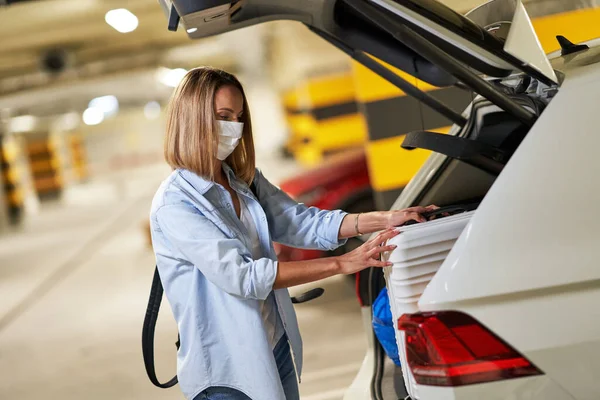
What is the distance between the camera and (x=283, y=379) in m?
2.53

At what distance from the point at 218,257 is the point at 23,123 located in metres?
30.5

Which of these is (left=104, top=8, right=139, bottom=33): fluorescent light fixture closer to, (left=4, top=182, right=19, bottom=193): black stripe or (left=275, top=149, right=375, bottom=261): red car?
(left=275, top=149, right=375, bottom=261): red car

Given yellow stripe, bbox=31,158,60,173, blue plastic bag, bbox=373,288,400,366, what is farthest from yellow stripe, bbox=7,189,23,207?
blue plastic bag, bbox=373,288,400,366

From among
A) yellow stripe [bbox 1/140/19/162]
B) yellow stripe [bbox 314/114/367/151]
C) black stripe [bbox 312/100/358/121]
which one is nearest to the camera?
yellow stripe [bbox 314/114/367/151]

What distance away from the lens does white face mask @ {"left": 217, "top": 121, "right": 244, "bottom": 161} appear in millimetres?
2375

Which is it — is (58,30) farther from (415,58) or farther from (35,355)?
(415,58)

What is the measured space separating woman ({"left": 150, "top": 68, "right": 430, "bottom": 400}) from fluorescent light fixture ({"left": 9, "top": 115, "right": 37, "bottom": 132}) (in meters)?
27.3

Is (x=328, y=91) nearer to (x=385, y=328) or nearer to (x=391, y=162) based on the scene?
(x=391, y=162)

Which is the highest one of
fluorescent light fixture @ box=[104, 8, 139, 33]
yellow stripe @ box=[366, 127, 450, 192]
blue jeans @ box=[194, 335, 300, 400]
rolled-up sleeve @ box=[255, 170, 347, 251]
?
rolled-up sleeve @ box=[255, 170, 347, 251]

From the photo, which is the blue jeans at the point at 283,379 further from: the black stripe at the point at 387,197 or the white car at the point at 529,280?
the black stripe at the point at 387,197

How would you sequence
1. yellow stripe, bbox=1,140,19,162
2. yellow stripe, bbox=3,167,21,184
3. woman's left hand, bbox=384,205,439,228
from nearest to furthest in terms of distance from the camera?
woman's left hand, bbox=384,205,439,228 < yellow stripe, bbox=3,167,21,184 < yellow stripe, bbox=1,140,19,162

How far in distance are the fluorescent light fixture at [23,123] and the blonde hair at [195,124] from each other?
27.3m

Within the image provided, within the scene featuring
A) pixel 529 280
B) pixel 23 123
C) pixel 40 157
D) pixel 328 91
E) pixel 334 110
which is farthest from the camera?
pixel 40 157

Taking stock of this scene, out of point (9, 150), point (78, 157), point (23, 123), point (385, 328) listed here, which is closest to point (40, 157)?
point (23, 123)
